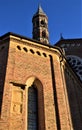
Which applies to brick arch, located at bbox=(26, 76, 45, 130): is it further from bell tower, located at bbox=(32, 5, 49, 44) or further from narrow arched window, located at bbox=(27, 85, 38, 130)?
bell tower, located at bbox=(32, 5, 49, 44)

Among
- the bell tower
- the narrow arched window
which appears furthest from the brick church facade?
the bell tower

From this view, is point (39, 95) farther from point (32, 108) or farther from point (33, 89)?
point (32, 108)

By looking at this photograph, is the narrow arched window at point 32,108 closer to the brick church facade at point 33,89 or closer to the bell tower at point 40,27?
the brick church facade at point 33,89

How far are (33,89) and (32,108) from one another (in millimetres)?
1060

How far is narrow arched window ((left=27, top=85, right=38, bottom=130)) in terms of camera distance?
988 cm

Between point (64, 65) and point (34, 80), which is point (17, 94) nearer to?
point (34, 80)

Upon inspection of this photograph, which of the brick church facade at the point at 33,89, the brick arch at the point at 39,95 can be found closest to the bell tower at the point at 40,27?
the brick church facade at the point at 33,89

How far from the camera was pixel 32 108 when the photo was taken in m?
10.4

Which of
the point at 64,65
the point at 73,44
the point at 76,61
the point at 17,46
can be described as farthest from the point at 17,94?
the point at 73,44

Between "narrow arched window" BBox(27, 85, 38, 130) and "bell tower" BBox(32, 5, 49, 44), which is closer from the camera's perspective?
"narrow arched window" BBox(27, 85, 38, 130)

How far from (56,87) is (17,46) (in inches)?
116

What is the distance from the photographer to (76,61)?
2228 centimetres

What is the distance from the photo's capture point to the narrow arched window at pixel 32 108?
988 centimetres

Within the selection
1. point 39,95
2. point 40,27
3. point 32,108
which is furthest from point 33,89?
point 40,27
